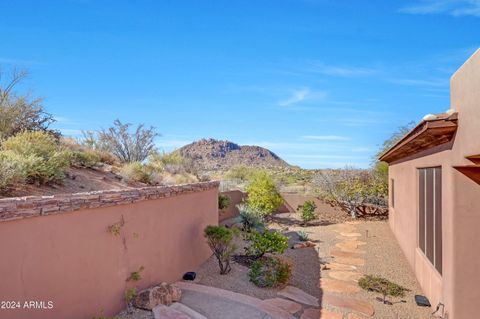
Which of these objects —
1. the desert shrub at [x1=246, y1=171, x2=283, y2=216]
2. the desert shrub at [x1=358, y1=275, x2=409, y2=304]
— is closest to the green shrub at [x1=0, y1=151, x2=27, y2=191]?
the desert shrub at [x1=358, y1=275, x2=409, y2=304]

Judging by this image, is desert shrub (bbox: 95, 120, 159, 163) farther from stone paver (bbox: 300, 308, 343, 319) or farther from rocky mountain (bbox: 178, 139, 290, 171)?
rocky mountain (bbox: 178, 139, 290, 171)

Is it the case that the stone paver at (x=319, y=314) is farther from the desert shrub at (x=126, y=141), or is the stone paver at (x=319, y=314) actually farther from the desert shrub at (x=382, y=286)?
the desert shrub at (x=126, y=141)

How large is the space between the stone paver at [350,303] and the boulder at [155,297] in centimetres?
294

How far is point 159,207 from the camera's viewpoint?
23.7 ft

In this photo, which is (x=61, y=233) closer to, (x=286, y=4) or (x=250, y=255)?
(x=250, y=255)

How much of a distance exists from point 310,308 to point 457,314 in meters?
2.35

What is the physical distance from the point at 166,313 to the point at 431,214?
520cm

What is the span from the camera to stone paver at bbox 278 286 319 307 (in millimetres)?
7293

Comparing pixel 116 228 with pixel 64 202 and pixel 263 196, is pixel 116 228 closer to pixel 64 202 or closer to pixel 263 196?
pixel 64 202

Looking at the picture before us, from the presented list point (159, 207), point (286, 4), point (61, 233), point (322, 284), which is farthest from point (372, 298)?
point (286, 4)

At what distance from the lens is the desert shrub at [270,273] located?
787 centimetres

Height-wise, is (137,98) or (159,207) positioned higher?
(137,98)

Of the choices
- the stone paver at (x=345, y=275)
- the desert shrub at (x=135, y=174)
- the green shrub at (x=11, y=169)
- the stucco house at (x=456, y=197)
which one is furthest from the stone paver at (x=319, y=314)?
the desert shrub at (x=135, y=174)

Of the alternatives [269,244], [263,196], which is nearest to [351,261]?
[269,244]
